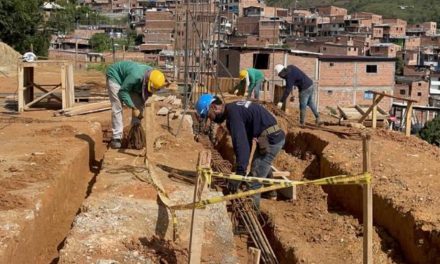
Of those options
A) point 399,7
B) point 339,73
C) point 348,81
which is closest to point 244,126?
point 339,73

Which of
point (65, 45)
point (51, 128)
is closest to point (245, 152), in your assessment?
point (51, 128)

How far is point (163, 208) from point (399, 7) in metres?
122

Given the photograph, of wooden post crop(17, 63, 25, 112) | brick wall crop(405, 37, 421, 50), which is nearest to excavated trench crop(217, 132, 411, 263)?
wooden post crop(17, 63, 25, 112)

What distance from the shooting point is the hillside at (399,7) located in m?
114

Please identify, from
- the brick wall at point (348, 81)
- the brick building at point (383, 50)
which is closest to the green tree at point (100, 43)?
the brick wall at point (348, 81)

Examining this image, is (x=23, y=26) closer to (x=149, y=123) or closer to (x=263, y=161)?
(x=149, y=123)

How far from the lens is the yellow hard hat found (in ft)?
24.3

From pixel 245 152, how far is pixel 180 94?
29.7 ft

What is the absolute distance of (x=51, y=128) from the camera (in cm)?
927

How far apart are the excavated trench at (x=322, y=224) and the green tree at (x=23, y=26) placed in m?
27.0

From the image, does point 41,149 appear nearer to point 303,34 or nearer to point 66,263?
point 66,263

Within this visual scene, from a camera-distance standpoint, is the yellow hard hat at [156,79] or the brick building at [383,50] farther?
the brick building at [383,50]

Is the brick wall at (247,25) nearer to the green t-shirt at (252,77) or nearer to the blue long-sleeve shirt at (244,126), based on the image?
the green t-shirt at (252,77)

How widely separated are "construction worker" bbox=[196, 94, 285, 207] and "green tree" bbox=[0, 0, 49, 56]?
28825 millimetres
